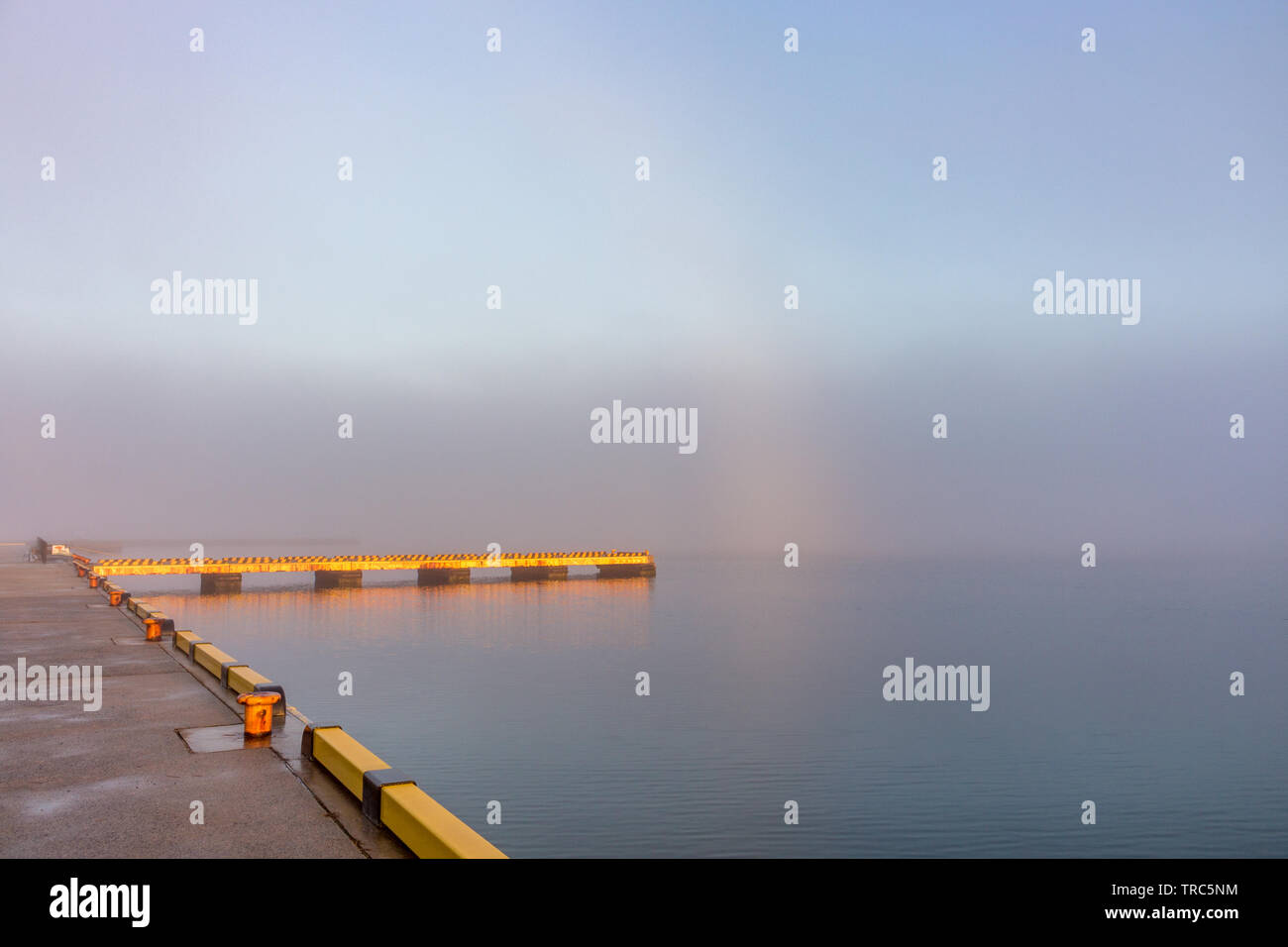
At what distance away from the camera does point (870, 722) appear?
33531mm

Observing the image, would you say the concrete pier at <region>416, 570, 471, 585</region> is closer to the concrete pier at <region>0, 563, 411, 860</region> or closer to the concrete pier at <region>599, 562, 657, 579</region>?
the concrete pier at <region>599, 562, 657, 579</region>

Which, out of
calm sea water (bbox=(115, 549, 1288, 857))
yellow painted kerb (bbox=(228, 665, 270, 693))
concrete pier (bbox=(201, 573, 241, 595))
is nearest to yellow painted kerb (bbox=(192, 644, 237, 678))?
yellow painted kerb (bbox=(228, 665, 270, 693))

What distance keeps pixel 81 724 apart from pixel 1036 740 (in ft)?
93.9

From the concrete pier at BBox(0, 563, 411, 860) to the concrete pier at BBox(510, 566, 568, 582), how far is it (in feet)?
327

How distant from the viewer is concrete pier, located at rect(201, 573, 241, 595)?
83750mm

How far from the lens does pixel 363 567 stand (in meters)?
91.9

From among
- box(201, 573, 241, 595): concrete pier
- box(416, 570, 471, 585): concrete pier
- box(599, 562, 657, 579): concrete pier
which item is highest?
box(201, 573, 241, 595): concrete pier

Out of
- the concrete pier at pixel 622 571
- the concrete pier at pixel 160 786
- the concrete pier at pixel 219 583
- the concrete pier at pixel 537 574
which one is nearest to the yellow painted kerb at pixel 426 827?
the concrete pier at pixel 160 786

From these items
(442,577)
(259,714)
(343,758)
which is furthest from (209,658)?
(442,577)

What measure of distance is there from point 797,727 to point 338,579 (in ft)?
239

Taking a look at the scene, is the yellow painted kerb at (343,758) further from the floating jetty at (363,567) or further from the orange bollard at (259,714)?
the floating jetty at (363,567)

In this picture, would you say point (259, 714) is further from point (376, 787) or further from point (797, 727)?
point (797, 727)
